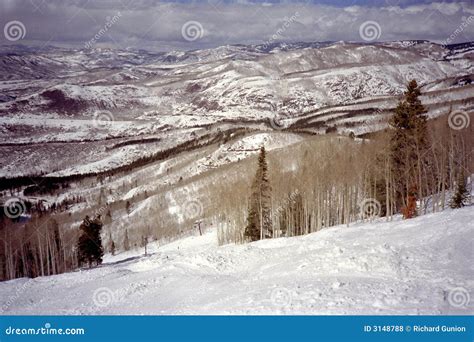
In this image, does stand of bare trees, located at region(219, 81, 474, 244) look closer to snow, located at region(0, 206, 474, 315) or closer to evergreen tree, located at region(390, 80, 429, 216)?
evergreen tree, located at region(390, 80, 429, 216)

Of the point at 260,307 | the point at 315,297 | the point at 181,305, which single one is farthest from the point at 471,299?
the point at 181,305

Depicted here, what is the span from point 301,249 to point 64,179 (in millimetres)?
146849

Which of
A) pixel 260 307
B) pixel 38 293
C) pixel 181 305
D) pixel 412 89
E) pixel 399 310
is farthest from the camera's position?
pixel 412 89

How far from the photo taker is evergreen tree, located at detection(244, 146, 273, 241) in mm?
39562

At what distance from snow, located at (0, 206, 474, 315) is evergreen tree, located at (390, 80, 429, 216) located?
22.2ft

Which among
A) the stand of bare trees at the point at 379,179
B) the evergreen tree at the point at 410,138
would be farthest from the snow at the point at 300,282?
the stand of bare trees at the point at 379,179

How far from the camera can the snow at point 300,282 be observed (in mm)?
11922

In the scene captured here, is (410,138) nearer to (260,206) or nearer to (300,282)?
(260,206)

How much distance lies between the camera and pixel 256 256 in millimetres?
22812

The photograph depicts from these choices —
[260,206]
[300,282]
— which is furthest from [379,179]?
[300,282]

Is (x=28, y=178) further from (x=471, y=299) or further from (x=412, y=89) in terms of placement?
(x=471, y=299)

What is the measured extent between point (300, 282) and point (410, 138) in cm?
2019

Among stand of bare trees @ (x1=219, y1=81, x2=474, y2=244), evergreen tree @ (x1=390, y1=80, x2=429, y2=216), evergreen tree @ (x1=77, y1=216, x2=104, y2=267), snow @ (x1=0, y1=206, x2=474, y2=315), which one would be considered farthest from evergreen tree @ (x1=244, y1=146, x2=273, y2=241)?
evergreen tree @ (x1=77, y1=216, x2=104, y2=267)

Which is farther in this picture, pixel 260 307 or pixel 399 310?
pixel 260 307
